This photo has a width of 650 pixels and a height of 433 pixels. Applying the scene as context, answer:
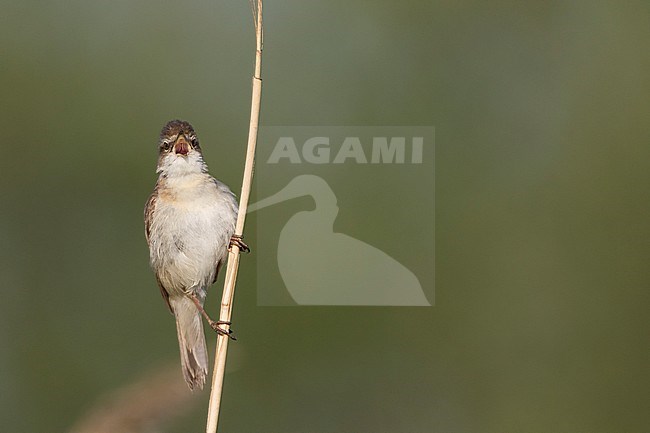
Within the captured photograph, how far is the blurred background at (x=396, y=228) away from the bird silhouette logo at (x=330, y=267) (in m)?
0.15

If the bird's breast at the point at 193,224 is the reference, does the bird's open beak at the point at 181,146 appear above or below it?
above

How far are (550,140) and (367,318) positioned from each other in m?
2.55

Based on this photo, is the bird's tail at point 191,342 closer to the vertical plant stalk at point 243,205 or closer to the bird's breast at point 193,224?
the bird's breast at point 193,224

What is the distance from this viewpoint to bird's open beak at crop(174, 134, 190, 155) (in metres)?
3.17

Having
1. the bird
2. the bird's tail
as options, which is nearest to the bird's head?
the bird

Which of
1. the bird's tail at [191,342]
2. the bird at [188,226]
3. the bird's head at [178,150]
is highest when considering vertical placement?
the bird's head at [178,150]

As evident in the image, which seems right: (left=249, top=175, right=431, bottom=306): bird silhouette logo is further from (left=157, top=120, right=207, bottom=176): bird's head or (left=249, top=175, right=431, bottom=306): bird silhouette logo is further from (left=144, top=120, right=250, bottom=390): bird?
(left=157, top=120, right=207, bottom=176): bird's head

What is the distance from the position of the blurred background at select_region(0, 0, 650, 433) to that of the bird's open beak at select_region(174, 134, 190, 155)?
10.0ft

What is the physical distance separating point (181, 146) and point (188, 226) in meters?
0.43

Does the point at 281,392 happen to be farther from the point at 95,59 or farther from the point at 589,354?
the point at 95,59

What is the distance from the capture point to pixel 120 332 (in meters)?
6.42

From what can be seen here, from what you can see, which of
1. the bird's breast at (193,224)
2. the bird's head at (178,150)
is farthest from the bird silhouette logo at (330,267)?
the bird's head at (178,150)

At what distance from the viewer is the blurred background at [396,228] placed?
253 inches

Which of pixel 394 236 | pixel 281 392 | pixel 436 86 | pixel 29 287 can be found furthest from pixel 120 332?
pixel 436 86
